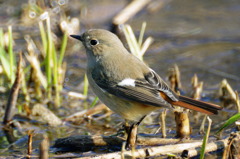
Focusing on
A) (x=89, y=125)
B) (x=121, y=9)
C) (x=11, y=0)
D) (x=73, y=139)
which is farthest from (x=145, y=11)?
(x=73, y=139)

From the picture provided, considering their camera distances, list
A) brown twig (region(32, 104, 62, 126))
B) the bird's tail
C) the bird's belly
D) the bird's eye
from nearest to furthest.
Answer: the bird's tail → the bird's belly → the bird's eye → brown twig (region(32, 104, 62, 126))

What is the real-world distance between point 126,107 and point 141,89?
0.74ft

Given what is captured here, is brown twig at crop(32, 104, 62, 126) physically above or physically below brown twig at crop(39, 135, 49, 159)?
above

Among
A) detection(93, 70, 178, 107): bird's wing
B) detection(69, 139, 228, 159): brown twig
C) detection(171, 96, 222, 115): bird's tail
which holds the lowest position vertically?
detection(69, 139, 228, 159): brown twig

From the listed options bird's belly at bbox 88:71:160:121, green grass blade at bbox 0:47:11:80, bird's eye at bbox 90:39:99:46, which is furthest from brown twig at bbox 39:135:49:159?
green grass blade at bbox 0:47:11:80

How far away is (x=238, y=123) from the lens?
3961 mm

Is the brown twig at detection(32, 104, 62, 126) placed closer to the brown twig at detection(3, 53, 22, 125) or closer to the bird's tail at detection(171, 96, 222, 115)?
the brown twig at detection(3, 53, 22, 125)

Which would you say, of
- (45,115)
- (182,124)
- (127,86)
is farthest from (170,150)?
(45,115)

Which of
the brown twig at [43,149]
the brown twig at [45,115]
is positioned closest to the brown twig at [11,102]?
the brown twig at [45,115]

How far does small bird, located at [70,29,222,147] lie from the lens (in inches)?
166

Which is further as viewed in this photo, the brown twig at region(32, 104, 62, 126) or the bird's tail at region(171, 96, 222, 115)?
the brown twig at region(32, 104, 62, 126)

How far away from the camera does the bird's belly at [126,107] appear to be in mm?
4344

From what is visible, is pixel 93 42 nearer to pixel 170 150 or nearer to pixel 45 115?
pixel 45 115

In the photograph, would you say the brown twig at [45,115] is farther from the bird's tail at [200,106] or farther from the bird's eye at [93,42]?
the bird's tail at [200,106]
